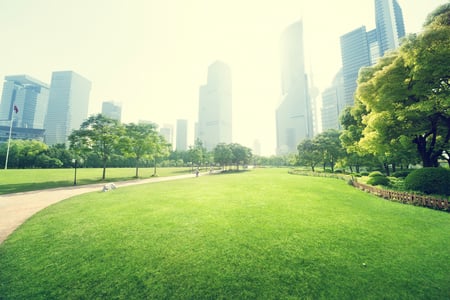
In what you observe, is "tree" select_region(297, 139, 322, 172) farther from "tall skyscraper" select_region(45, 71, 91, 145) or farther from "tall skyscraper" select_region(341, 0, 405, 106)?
"tall skyscraper" select_region(45, 71, 91, 145)

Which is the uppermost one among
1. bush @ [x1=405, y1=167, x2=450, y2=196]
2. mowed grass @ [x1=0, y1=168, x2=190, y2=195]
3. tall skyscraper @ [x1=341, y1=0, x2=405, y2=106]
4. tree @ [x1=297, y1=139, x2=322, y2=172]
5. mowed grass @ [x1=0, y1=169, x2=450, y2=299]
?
tall skyscraper @ [x1=341, y1=0, x2=405, y2=106]

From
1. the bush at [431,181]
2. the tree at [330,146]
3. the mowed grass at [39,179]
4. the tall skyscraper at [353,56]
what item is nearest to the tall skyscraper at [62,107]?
the mowed grass at [39,179]

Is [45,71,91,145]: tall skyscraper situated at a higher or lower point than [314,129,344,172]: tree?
higher

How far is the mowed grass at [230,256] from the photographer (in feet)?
13.7

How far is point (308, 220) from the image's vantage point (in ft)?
26.7

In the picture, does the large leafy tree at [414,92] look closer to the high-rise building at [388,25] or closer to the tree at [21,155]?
the tree at [21,155]

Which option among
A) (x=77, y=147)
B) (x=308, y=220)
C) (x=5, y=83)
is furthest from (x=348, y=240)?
(x=5, y=83)

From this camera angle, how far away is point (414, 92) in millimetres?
11633

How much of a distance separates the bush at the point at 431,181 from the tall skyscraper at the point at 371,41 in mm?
141780

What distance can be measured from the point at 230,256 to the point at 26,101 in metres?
259

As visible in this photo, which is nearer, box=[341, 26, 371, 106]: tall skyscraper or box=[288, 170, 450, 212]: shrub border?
box=[288, 170, 450, 212]: shrub border

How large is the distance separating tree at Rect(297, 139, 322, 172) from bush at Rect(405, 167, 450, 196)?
106 ft

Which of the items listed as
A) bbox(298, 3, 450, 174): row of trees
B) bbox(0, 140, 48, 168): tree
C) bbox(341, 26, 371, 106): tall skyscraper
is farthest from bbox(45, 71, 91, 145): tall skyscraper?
bbox(341, 26, 371, 106): tall skyscraper

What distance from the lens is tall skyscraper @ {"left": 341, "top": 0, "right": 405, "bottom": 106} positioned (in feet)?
404
